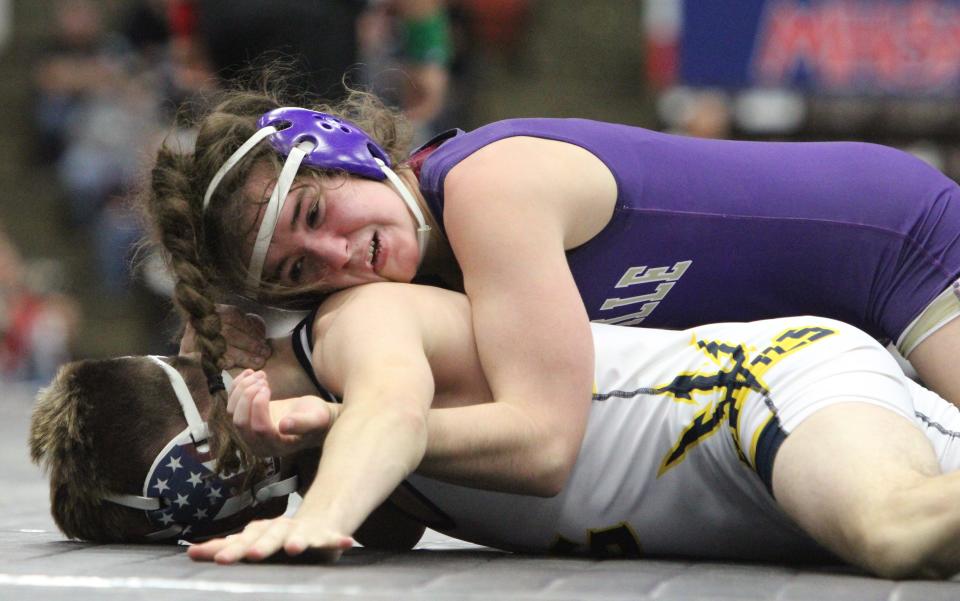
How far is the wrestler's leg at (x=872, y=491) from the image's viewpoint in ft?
8.32

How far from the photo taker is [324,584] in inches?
97.0

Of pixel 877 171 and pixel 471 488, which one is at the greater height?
pixel 877 171

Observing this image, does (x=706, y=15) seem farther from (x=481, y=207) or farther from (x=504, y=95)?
(x=481, y=207)

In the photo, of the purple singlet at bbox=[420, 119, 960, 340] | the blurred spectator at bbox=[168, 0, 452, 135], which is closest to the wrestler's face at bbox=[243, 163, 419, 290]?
the purple singlet at bbox=[420, 119, 960, 340]

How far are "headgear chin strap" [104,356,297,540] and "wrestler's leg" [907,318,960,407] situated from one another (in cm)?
141

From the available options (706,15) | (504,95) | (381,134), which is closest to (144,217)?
(381,134)

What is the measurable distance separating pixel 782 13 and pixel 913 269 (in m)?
6.13

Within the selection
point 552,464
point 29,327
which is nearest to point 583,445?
point 552,464

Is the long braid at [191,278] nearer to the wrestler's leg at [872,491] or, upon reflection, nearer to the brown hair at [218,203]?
the brown hair at [218,203]

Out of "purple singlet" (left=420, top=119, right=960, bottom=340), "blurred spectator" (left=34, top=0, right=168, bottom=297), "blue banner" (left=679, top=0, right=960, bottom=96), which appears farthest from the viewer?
"blurred spectator" (left=34, top=0, right=168, bottom=297)

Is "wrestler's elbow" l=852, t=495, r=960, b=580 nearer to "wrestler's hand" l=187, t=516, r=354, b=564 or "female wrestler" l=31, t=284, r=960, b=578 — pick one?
"female wrestler" l=31, t=284, r=960, b=578

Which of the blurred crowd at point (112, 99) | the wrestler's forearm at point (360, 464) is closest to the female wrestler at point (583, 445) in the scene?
the wrestler's forearm at point (360, 464)

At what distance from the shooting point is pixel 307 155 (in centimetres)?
333

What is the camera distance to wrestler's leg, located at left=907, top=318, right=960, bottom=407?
3.47 m
